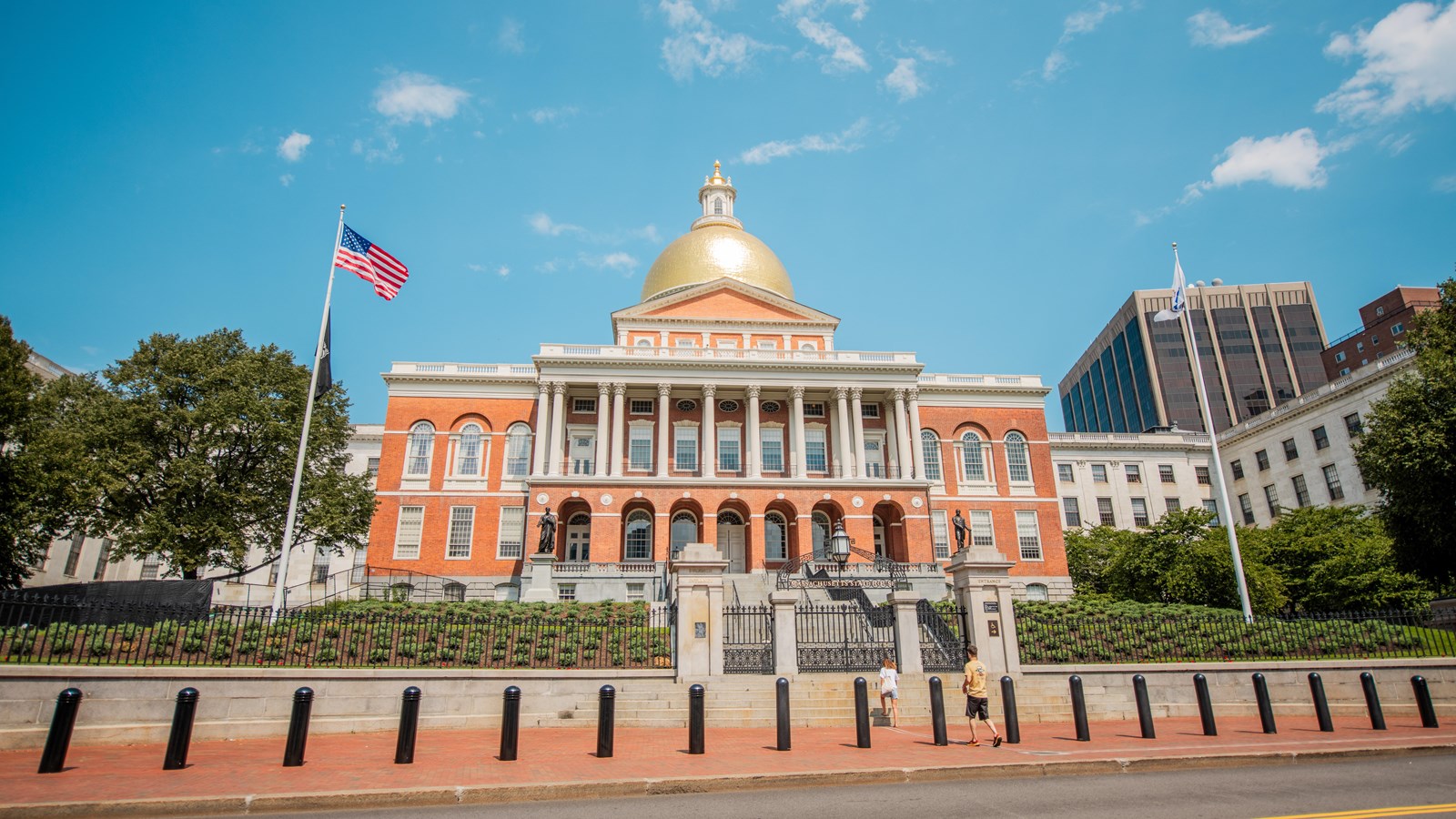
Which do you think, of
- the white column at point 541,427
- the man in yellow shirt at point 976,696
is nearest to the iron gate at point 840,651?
the man in yellow shirt at point 976,696

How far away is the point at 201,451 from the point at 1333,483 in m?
62.0

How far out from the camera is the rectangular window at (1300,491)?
5297cm

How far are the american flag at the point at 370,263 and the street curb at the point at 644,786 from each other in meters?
18.7

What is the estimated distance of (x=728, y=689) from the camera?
50.6 feet

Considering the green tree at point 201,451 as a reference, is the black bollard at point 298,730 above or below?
below

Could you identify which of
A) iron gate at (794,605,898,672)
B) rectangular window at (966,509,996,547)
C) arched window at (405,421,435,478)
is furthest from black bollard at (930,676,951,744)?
arched window at (405,421,435,478)

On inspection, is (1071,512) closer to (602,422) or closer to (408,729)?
(602,422)

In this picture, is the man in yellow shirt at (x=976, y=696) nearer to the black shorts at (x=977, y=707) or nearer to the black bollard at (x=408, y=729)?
the black shorts at (x=977, y=707)

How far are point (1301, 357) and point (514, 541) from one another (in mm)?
99220

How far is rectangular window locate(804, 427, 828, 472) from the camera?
44.7 m

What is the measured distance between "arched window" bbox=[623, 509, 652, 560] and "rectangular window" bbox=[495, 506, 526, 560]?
5.52 metres

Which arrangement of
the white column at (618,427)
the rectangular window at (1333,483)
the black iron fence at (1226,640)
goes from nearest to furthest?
1. the black iron fence at (1226,640)
2. the white column at (618,427)
3. the rectangular window at (1333,483)

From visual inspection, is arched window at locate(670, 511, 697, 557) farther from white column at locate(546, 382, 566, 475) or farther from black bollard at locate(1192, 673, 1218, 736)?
black bollard at locate(1192, 673, 1218, 736)

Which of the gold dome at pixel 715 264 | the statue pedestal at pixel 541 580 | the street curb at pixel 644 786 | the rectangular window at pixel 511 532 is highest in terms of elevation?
the gold dome at pixel 715 264
